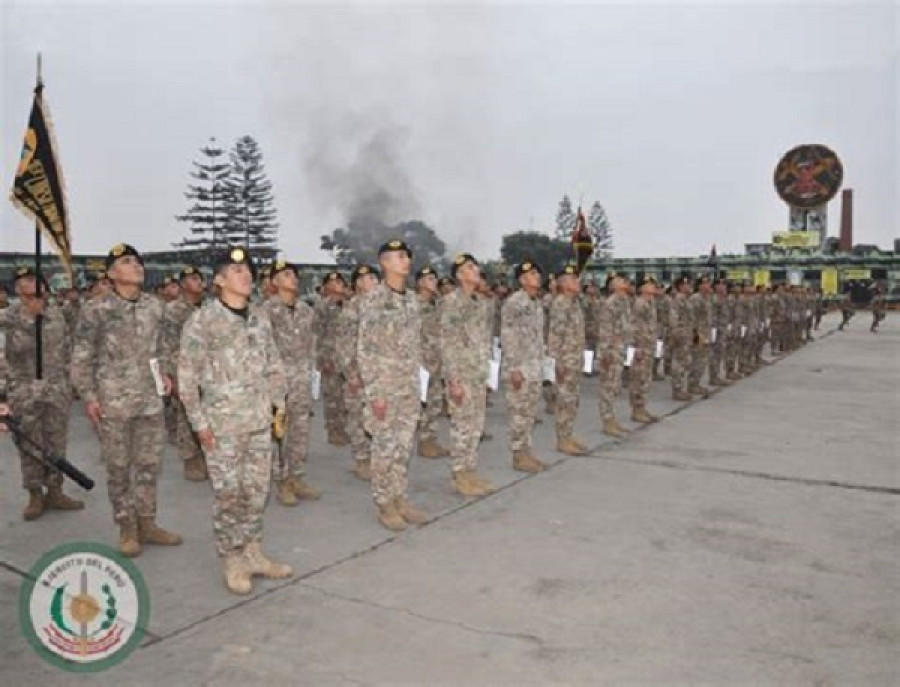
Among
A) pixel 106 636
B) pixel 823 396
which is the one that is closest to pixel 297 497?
pixel 106 636

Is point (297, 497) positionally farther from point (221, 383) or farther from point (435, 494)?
point (221, 383)

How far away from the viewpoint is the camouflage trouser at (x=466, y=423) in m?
5.56

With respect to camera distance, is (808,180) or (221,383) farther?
(808,180)

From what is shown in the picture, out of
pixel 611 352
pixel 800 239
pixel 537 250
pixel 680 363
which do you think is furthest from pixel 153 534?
pixel 537 250

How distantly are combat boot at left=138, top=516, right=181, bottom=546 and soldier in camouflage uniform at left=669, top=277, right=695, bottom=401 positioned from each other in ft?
25.4

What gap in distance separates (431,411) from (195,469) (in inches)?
→ 93.6

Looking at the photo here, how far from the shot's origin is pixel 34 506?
16.7ft

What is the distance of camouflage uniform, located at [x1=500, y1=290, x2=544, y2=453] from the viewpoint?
20.2ft

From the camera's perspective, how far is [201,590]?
3861mm

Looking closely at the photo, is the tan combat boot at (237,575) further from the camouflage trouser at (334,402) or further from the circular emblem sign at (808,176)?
the circular emblem sign at (808,176)

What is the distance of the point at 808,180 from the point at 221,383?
38949 millimetres

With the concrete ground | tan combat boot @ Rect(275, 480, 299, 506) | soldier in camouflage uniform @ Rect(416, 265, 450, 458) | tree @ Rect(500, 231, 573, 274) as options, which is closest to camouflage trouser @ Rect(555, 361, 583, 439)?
the concrete ground

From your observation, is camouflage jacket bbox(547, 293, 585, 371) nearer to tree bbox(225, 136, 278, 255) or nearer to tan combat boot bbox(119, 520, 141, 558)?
tan combat boot bbox(119, 520, 141, 558)

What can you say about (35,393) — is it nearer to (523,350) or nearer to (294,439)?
(294,439)
